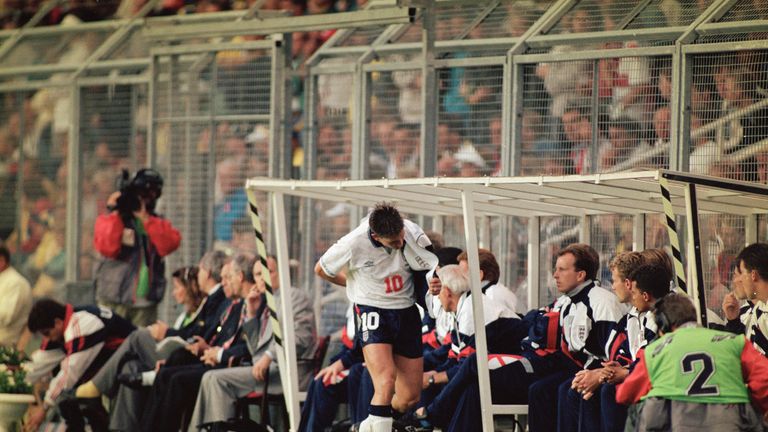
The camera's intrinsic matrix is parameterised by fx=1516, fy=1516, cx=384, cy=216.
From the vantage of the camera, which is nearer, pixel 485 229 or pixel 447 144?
pixel 485 229

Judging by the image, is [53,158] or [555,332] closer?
[555,332]

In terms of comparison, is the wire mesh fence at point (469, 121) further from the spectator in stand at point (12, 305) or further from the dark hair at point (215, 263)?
the spectator in stand at point (12, 305)

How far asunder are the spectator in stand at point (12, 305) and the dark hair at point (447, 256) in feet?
14.5

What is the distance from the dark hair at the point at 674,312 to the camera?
7555 millimetres

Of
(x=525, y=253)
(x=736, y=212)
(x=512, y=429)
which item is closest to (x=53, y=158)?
(x=525, y=253)

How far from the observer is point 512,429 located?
34.5 feet

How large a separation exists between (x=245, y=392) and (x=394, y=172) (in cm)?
228

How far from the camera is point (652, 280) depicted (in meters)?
8.51

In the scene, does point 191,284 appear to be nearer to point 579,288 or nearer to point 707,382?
point 579,288

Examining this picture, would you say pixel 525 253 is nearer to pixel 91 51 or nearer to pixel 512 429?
pixel 512 429

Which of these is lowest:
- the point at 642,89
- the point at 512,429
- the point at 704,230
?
the point at 512,429

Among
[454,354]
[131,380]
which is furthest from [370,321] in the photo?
[131,380]

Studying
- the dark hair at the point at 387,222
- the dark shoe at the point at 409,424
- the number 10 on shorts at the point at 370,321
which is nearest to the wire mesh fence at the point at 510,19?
the dark hair at the point at 387,222

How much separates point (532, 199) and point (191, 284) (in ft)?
12.0
